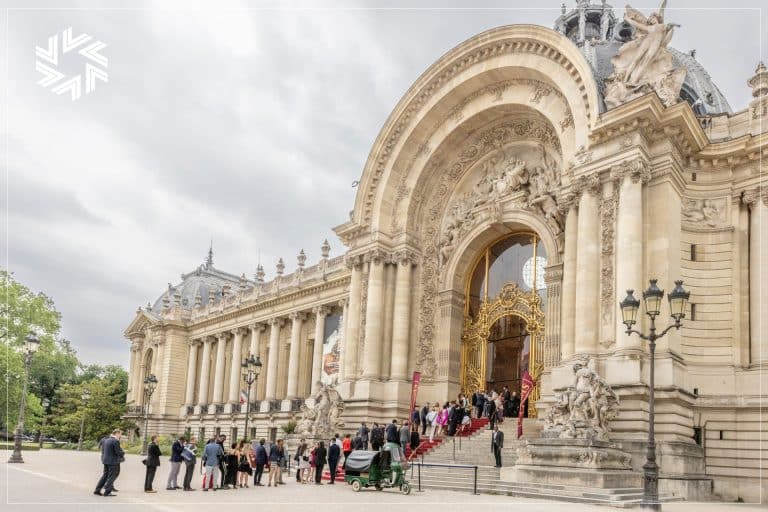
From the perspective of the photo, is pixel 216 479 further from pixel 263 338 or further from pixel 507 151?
pixel 263 338

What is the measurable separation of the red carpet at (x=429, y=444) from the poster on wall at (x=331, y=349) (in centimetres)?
1575

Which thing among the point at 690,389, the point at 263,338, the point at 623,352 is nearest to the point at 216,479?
the point at 623,352

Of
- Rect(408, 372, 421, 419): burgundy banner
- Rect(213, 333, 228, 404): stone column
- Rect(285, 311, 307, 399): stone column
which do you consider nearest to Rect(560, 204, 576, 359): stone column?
Rect(408, 372, 421, 419): burgundy banner

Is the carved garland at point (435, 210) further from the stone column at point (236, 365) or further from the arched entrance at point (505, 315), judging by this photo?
the stone column at point (236, 365)

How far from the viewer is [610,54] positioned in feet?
90.7

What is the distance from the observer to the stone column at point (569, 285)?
2186 cm

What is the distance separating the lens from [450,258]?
29.3 meters

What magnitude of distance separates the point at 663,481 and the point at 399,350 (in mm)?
→ 12116

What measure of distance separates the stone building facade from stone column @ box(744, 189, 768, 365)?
0.13 feet

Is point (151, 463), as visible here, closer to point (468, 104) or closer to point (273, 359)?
point (468, 104)

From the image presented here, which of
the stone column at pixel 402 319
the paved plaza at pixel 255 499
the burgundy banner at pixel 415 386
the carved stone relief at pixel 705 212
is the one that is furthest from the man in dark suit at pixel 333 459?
the carved stone relief at pixel 705 212

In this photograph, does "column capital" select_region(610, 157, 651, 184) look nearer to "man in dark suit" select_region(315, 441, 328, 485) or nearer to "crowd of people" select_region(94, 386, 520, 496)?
"crowd of people" select_region(94, 386, 520, 496)

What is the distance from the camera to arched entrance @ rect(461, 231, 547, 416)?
87.2ft

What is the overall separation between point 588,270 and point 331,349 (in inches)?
871
